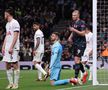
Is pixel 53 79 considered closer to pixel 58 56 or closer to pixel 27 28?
pixel 58 56

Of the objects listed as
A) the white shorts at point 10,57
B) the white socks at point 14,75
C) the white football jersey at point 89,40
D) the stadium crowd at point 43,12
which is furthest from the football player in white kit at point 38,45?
the stadium crowd at point 43,12

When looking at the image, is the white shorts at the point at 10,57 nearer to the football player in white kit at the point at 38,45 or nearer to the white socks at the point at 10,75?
the white socks at the point at 10,75

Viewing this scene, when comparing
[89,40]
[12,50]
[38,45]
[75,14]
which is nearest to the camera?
[12,50]

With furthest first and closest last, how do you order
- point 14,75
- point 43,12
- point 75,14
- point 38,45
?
point 43,12
point 38,45
point 75,14
point 14,75

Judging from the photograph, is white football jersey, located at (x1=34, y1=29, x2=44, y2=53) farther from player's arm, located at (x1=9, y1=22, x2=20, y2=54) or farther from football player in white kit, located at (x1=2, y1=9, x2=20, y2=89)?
player's arm, located at (x1=9, y1=22, x2=20, y2=54)

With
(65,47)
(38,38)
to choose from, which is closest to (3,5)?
(65,47)

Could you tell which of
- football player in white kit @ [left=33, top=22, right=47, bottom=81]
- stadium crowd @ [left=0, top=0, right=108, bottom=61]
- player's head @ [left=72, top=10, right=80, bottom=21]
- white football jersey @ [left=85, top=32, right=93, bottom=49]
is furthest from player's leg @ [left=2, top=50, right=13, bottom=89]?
stadium crowd @ [left=0, top=0, right=108, bottom=61]

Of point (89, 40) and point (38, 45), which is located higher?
point (89, 40)

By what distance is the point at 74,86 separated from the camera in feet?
47.8

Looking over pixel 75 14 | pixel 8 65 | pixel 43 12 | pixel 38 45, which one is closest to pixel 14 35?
pixel 8 65

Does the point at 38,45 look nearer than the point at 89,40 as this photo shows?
Yes

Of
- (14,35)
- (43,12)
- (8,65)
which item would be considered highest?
(43,12)

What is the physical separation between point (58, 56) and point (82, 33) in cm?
95

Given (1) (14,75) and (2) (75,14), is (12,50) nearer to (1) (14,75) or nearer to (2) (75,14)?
(1) (14,75)
